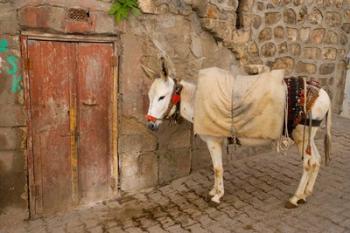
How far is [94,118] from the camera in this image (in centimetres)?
443

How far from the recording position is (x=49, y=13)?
3859mm

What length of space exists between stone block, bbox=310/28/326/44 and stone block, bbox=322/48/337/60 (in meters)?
0.26

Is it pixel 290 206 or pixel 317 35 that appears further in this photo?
pixel 317 35

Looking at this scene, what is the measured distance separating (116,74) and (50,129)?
1105 mm

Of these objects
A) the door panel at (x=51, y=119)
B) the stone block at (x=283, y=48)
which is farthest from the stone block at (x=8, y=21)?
the stone block at (x=283, y=48)

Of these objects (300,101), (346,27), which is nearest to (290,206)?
(300,101)

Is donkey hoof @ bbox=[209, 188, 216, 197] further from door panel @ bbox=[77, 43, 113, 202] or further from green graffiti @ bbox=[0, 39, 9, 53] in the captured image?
green graffiti @ bbox=[0, 39, 9, 53]

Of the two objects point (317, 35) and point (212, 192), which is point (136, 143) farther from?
point (317, 35)

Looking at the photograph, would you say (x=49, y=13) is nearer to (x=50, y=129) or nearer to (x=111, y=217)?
(x=50, y=129)

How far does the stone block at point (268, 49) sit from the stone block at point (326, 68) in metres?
1.37

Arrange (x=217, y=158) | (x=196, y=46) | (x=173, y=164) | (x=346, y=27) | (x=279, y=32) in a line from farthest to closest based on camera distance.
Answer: (x=346, y=27) → (x=279, y=32) → (x=173, y=164) → (x=196, y=46) → (x=217, y=158)

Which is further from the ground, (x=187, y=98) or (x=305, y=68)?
(x=305, y=68)

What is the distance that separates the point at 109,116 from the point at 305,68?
14.0ft

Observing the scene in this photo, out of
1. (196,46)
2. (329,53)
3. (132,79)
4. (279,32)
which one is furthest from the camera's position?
(329,53)
